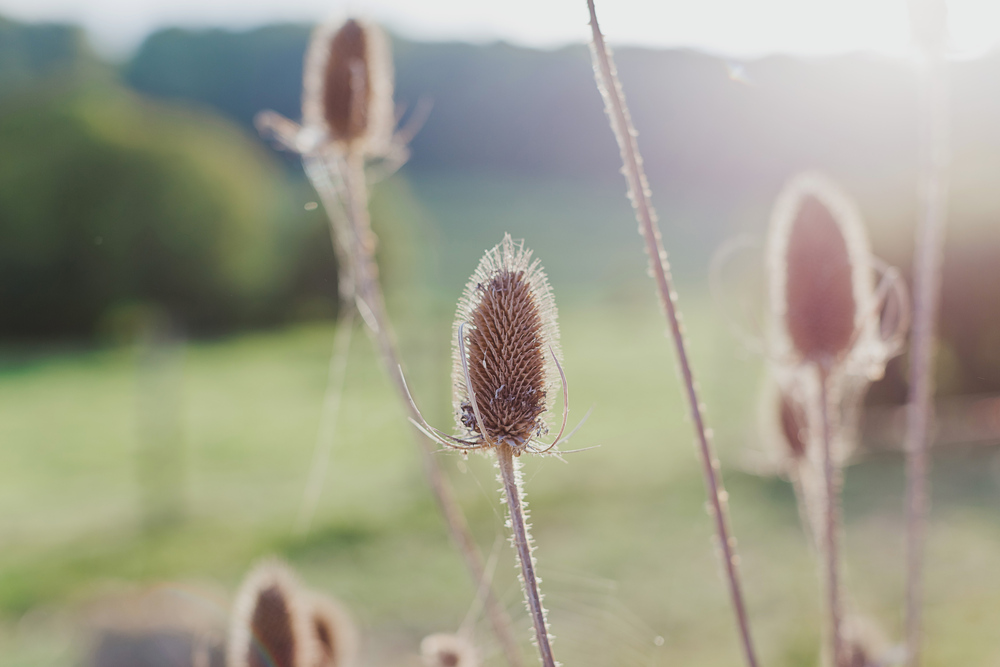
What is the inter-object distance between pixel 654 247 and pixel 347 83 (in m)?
2.48

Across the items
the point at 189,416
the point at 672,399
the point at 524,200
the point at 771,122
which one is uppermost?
the point at 524,200

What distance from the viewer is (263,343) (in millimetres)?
34531

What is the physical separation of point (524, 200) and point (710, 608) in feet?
114

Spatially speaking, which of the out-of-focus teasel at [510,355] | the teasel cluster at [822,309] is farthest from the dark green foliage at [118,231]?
the out-of-focus teasel at [510,355]

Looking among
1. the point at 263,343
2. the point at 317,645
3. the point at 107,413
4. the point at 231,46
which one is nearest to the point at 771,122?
the point at 317,645

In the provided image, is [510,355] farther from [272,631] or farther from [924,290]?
[924,290]

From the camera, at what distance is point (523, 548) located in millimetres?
1279

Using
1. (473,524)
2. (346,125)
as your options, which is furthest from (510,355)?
(473,524)

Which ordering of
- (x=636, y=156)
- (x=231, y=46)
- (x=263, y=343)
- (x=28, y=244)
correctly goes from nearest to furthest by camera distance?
(x=636, y=156) → (x=28, y=244) → (x=263, y=343) → (x=231, y=46)

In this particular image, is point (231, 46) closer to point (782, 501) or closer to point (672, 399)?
point (672, 399)

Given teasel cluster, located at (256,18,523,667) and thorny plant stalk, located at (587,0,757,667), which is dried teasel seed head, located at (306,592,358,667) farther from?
thorny plant stalk, located at (587,0,757,667)

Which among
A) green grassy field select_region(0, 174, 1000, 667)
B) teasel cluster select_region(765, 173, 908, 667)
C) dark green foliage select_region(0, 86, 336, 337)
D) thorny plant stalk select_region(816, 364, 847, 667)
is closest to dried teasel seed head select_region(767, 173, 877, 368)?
teasel cluster select_region(765, 173, 908, 667)

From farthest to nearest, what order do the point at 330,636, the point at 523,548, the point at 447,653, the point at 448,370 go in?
the point at 448,370
the point at 330,636
the point at 447,653
the point at 523,548

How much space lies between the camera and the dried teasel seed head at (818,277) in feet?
8.48
